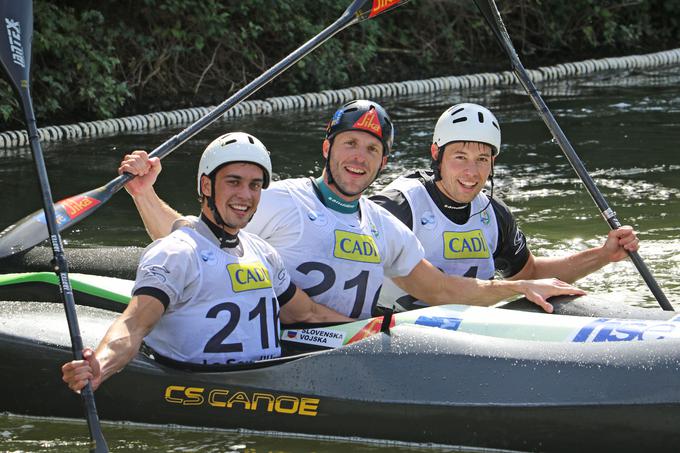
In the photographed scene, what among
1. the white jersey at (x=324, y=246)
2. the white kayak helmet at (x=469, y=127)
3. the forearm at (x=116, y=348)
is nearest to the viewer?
the forearm at (x=116, y=348)

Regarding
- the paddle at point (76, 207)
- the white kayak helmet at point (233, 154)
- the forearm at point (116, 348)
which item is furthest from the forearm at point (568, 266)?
the forearm at point (116, 348)

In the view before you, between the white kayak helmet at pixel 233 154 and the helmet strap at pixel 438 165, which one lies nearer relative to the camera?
the white kayak helmet at pixel 233 154

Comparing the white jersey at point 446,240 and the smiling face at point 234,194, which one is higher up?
the smiling face at point 234,194

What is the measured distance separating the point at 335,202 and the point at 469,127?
0.87 meters

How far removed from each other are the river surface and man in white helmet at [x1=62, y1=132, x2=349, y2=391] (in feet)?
1.21

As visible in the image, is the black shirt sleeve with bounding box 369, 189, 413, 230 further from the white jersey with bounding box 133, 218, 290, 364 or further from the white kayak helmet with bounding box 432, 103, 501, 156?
the white jersey with bounding box 133, 218, 290, 364

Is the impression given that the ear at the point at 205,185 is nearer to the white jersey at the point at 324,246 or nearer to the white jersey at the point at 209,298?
the white jersey at the point at 209,298

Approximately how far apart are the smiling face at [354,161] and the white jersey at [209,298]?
580mm

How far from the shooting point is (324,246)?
5371mm

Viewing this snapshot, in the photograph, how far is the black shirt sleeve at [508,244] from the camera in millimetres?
6305

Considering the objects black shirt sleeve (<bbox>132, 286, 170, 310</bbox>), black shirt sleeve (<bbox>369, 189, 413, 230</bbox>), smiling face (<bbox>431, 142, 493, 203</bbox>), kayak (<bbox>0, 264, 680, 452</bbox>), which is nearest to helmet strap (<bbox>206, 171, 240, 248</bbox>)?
black shirt sleeve (<bbox>132, 286, 170, 310</bbox>)

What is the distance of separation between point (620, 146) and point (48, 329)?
7570mm

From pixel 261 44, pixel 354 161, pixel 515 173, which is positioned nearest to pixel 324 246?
pixel 354 161

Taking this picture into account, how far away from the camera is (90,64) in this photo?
1209 centimetres
